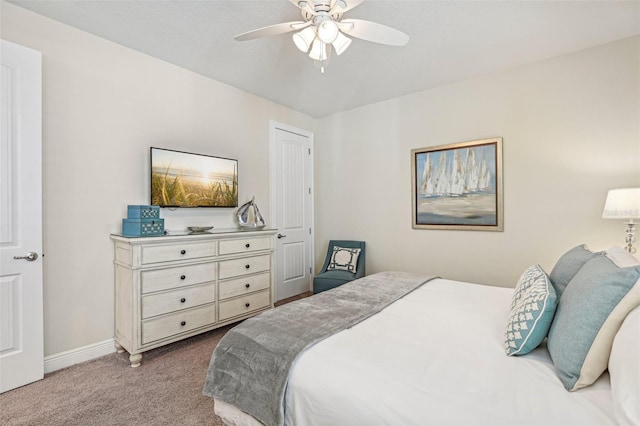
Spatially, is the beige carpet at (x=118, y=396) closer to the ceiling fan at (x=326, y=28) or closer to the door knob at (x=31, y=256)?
the door knob at (x=31, y=256)

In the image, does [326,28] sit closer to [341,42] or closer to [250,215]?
[341,42]

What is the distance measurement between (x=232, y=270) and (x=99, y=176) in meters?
1.38

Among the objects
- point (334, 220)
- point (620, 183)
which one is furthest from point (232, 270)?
point (620, 183)

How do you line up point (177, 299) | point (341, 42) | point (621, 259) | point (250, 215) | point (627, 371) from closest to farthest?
1. point (627, 371)
2. point (621, 259)
3. point (341, 42)
4. point (177, 299)
5. point (250, 215)

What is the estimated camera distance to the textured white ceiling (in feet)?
7.08

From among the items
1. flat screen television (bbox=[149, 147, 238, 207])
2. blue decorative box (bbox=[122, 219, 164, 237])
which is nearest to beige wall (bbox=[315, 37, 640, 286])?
flat screen television (bbox=[149, 147, 238, 207])

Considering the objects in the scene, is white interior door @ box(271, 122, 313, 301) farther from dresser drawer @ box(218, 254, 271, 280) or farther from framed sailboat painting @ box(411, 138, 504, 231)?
framed sailboat painting @ box(411, 138, 504, 231)

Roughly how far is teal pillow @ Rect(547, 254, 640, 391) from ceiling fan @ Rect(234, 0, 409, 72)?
1.60 meters

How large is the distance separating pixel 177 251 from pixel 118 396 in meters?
1.05

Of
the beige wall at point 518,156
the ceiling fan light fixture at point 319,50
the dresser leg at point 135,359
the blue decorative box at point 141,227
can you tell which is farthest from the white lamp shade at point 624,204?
the dresser leg at point 135,359

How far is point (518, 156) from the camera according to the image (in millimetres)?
3049

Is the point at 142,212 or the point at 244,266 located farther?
the point at 244,266

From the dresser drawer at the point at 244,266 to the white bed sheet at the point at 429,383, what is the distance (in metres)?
1.49

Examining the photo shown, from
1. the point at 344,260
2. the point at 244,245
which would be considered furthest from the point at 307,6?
the point at 344,260
